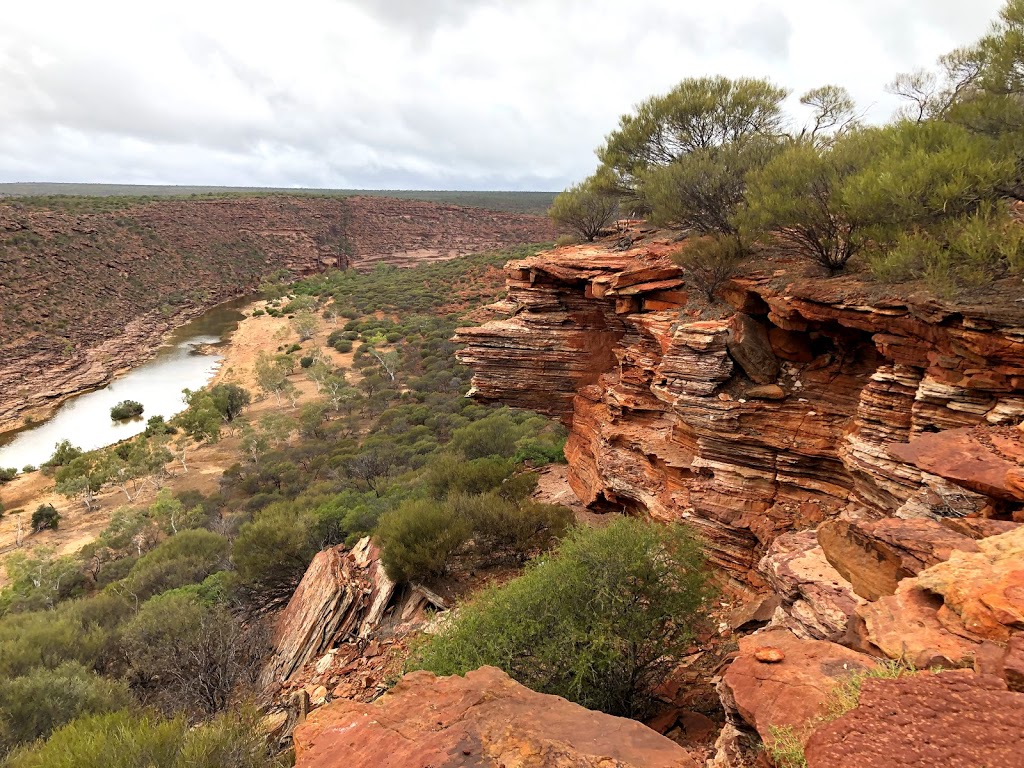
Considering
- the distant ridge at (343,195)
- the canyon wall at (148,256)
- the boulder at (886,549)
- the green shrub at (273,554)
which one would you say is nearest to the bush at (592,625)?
the boulder at (886,549)

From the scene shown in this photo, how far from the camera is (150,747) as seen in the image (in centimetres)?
637

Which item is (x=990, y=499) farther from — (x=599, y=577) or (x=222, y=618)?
(x=222, y=618)

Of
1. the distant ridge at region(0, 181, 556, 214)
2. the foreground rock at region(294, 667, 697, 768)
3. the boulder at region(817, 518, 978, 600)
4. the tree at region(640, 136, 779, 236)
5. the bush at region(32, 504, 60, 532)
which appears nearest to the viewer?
the foreground rock at region(294, 667, 697, 768)

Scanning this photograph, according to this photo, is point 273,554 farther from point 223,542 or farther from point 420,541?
point 223,542

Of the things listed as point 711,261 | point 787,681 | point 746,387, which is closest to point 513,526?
point 746,387

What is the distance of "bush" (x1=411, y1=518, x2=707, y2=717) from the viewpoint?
23.8ft

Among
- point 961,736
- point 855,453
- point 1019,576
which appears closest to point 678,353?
point 855,453

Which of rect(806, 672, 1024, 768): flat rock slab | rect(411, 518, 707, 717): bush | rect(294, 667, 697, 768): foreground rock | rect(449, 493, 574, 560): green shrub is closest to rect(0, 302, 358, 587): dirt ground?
rect(449, 493, 574, 560): green shrub

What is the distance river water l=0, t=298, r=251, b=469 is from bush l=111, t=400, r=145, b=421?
1.36 ft

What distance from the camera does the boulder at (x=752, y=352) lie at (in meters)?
8.85

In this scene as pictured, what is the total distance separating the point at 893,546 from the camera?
16.8 ft

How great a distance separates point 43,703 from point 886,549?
1365cm

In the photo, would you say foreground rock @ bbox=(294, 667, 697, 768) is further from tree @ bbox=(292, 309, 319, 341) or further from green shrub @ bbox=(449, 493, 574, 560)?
tree @ bbox=(292, 309, 319, 341)

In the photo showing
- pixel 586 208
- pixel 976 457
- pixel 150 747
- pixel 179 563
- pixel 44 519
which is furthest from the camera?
pixel 44 519
